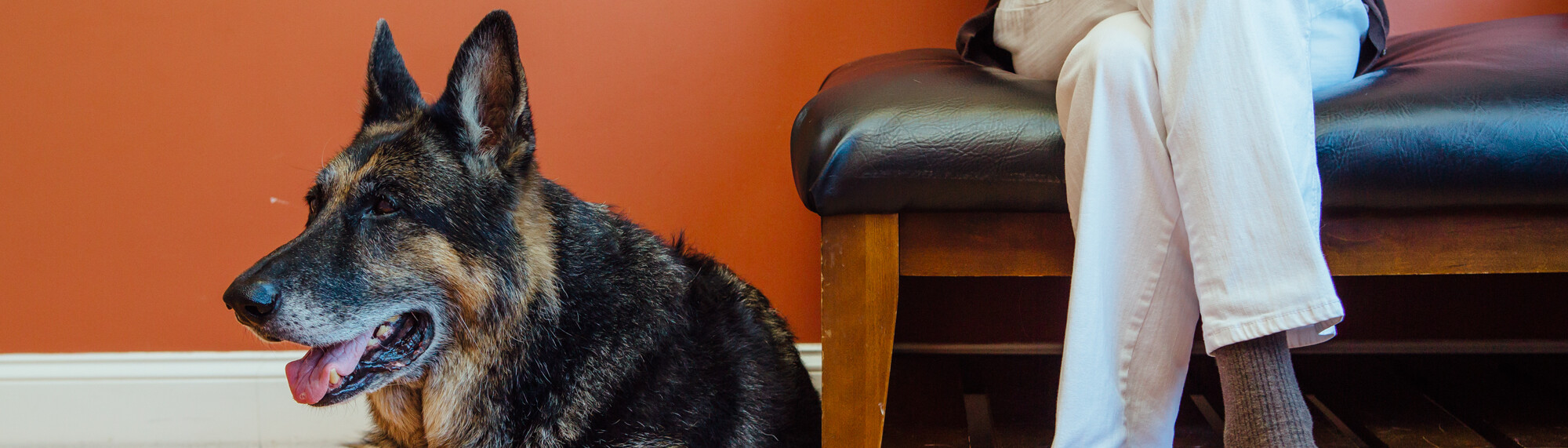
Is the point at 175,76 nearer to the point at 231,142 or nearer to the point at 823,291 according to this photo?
the point at 231,142

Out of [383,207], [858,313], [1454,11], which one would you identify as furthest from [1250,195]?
[1454,11]

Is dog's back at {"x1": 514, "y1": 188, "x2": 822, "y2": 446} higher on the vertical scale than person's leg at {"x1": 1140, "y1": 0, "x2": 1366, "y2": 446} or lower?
lower

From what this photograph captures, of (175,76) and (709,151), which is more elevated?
(175,76)

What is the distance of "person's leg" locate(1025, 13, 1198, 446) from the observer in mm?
892

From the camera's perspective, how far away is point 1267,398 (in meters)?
0.80

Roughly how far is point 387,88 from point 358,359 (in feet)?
1.28

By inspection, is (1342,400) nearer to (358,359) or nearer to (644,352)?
(644,352)

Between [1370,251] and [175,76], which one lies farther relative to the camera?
[175,76]

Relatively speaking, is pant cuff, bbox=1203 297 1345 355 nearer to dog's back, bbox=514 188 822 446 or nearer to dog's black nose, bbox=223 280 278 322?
dog's back, bbox=514 188 822 446

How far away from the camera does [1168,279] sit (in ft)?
2.97

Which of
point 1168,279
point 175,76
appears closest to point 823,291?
point 1168,279

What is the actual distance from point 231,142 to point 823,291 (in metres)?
1.39

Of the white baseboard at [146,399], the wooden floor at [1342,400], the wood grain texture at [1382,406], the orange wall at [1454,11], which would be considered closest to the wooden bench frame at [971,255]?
the wooden floor at [1342,400]

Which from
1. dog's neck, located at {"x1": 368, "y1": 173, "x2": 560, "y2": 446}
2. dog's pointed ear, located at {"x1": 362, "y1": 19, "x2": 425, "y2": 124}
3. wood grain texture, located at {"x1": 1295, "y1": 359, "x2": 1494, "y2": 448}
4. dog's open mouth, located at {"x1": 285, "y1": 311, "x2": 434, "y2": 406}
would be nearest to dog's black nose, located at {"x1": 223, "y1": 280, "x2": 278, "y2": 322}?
dog's open mouth, located at {"x1": 285, "y1": 311, "x2": 434, "y2": 406}
